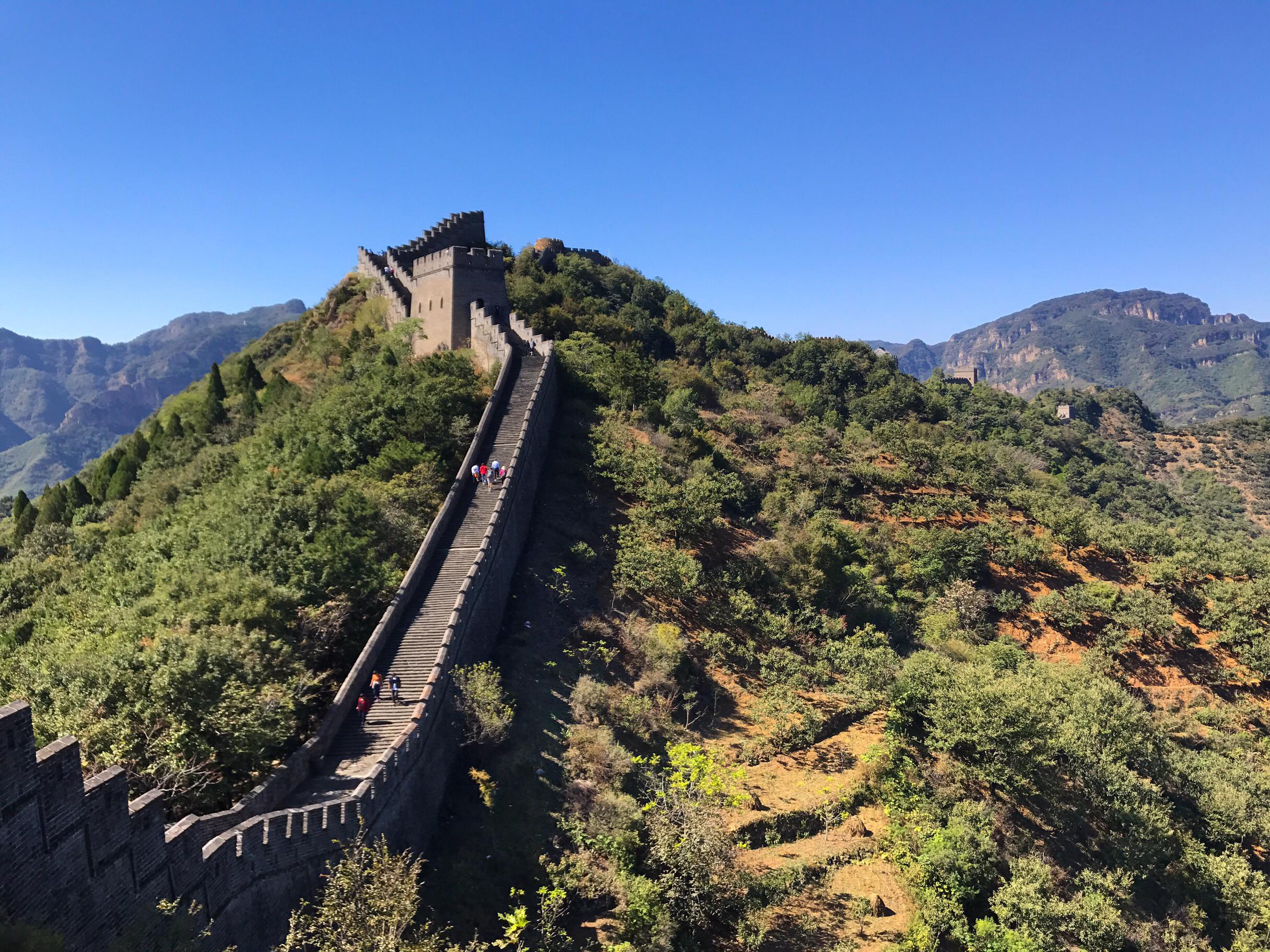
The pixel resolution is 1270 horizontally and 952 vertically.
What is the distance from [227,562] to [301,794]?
8.57 metres

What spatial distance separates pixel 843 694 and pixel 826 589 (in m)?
6.31

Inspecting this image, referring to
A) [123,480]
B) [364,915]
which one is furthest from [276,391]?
[364,915]

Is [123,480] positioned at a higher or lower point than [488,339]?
lower

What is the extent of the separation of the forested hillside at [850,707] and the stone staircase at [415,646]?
2.87m

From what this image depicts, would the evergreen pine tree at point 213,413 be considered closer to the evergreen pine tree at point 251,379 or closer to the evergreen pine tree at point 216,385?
the evergreen pine tree at point 216,385

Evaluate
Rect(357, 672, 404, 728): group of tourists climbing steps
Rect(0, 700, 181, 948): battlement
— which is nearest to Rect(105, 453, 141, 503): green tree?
Rect(357, 672, 404, 728): group of tourists climbing steps

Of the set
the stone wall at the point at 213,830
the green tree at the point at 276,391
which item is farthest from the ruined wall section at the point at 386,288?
the stone wall at the point at 213,830

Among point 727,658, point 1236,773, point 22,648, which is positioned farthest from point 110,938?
point 1236,773

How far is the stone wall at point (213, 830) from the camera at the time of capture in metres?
10.2

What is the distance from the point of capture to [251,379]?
47.3m

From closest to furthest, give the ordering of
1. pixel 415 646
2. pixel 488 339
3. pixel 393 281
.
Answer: pixel 415 646 < pixel 488 339 < pixel 393 281

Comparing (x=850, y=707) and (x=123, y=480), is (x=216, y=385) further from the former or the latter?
(x=850, y=707)

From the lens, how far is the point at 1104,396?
457 feet

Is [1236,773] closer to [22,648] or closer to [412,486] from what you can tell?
[412,486]
